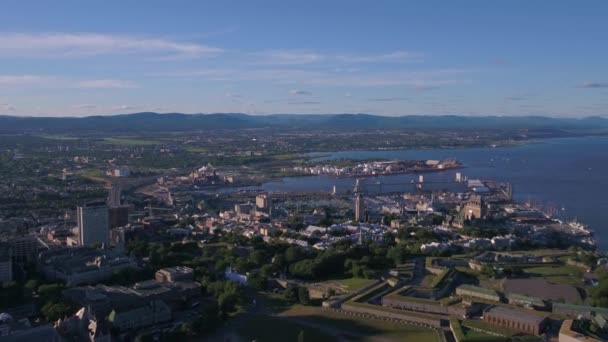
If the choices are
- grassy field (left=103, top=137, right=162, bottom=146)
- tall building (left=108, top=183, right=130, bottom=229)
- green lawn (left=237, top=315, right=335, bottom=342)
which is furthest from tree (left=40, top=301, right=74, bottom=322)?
grassy field (left=103, top=137, right=162, bottom=146)

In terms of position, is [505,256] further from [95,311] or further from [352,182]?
[352,182]

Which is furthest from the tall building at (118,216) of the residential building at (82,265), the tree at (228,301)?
the tree at (228,301)

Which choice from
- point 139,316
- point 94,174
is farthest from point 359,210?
point 94,174

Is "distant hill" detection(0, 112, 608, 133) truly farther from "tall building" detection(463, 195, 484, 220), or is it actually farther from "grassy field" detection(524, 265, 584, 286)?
"grassy field" detection(524, 265, 584, 286)

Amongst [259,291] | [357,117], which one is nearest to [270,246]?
[259,291]

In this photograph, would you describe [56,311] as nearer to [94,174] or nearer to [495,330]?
[495,330]
